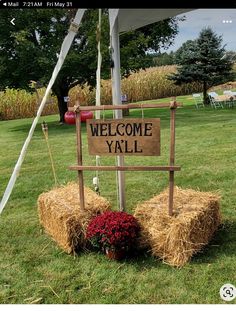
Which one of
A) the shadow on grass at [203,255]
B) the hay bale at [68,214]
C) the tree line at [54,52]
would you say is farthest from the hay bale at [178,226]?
the tree line at [54,52]

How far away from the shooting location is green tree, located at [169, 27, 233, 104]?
14969mm

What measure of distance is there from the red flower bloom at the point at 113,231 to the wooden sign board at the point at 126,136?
0.54 m

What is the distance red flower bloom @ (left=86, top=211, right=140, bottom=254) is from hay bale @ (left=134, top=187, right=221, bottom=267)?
13 cm

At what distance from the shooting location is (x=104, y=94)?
54.0 ft

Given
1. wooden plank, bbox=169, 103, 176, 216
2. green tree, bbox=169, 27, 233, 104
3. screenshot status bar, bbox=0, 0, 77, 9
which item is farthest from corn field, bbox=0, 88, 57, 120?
screenshot status bar, bbox=0, 0, 77, 9

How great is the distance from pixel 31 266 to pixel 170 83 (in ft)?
47.3

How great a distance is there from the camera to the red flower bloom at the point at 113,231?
10.6 ft

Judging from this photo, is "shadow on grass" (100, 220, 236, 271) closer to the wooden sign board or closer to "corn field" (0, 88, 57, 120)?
the wooden sign board

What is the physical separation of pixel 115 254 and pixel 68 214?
52 centimetres

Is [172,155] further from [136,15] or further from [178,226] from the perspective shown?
[136,15]

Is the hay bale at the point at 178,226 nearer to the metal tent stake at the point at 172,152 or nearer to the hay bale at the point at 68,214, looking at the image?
the metal tent stake at the point at 172,152

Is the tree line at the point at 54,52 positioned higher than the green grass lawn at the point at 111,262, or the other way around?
the tree line at the point at 54,52

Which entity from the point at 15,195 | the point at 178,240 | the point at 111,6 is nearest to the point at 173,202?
the point at 178,240

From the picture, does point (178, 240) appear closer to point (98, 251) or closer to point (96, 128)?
point (98, 251)
